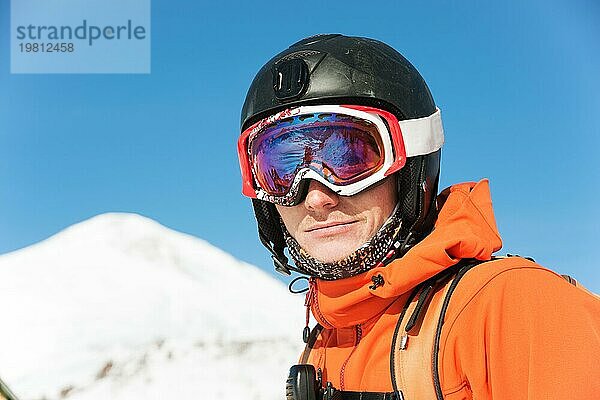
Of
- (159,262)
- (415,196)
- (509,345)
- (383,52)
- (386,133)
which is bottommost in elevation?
(159,262)

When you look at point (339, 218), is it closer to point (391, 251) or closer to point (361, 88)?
point (391, 251)

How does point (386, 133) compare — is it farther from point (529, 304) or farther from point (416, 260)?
point (529, 304)

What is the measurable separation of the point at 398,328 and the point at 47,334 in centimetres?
1120

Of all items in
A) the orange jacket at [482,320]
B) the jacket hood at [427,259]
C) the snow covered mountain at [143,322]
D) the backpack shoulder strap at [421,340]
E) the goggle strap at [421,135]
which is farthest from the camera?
the snow covered mountain at [143,322]

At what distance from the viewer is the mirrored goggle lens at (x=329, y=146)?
2465 mm

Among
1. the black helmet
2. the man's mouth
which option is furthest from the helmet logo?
the man's mouth

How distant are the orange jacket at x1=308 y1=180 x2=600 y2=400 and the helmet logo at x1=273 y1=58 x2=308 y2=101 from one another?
2.01 ft

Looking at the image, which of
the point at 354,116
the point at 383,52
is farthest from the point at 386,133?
the point at 383,52

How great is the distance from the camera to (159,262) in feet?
48.2

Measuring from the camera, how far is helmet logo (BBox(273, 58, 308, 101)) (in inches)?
98.7

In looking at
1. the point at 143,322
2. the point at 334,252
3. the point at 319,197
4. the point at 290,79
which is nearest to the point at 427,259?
the point at 334,252

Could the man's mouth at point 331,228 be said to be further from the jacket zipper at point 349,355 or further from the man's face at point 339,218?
the jacket zipper at point 349,355

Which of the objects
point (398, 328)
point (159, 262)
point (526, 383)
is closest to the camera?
point (526, 383)

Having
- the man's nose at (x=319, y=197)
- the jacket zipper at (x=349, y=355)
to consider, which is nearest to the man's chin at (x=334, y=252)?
the man's nose at (x=319, y=197)
